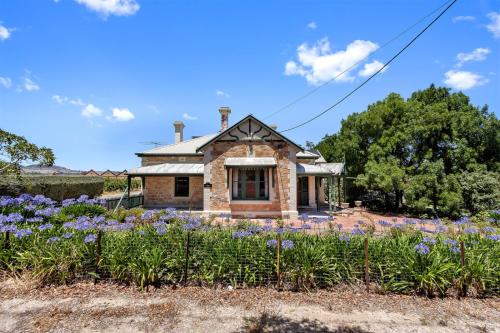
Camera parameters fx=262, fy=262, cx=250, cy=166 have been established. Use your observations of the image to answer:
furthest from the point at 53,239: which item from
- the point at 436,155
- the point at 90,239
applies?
the point at 436,155

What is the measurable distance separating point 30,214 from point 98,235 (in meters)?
5.13

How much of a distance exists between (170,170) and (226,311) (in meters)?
14.2

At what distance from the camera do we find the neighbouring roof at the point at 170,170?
17594 mm

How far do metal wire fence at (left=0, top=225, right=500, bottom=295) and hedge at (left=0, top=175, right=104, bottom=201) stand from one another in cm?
745

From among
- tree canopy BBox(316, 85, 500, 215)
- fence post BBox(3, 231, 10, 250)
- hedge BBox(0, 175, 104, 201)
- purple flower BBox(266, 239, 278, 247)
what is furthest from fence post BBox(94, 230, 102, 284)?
tree canopy BBox(316, 85, 500, 215)

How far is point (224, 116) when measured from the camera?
21578mm

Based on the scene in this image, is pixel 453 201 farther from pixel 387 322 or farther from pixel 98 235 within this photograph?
pixel 98 235

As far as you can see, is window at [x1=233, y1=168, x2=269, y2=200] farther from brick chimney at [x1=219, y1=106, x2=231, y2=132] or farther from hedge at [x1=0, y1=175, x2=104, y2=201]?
hedge at [x1=0, y1=175, x2=104, y2=201]

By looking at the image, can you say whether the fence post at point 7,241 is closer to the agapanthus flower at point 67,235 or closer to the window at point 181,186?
the agapanthus flower at point 67,235

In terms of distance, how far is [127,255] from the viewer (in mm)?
5969

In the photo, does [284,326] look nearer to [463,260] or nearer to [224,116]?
[463,260]

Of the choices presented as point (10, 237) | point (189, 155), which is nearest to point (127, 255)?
point (10, 237)

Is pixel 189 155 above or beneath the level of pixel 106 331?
above

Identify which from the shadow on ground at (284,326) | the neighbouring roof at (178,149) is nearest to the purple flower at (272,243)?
the shadow on ground at (284,326)
